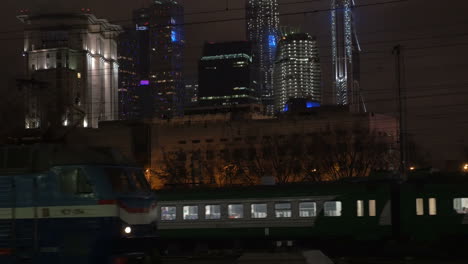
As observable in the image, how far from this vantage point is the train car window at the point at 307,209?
3716 cm

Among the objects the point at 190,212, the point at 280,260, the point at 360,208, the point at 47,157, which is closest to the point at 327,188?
the point at 360,208

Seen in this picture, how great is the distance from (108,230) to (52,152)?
119 inches

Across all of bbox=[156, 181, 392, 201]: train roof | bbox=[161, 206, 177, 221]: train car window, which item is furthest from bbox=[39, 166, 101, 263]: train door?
bbox=[161, 206, 177, 221]: train car window

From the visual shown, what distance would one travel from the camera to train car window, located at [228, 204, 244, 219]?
38.7 meters

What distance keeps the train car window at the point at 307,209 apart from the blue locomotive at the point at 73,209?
1641 centimetres

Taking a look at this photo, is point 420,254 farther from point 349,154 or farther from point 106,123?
point 106,123

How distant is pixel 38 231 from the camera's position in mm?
21234

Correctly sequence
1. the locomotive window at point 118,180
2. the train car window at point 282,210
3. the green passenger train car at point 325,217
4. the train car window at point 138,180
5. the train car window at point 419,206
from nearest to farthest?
1. the locomotive window at point 118,180
2. the train car window at point 138,180
3. the green passenger train car at point 325,217
4. the train car window at point 419,206
5. the train car window at point 282,210

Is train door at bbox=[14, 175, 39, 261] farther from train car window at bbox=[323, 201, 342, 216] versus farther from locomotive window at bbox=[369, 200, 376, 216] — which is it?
locomotive window at bbox=[369, 200, 376, 216]

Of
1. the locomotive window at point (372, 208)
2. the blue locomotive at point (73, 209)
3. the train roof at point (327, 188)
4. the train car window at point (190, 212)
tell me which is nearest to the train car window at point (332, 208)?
the train roof at point (327, 188)

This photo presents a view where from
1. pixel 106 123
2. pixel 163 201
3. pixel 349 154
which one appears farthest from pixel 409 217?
pixel 106 123

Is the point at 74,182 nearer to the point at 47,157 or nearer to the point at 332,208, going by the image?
the point at 47,157

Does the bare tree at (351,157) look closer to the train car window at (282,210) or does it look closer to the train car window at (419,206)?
the train car window at (282,210)

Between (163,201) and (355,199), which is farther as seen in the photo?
(163,201)
